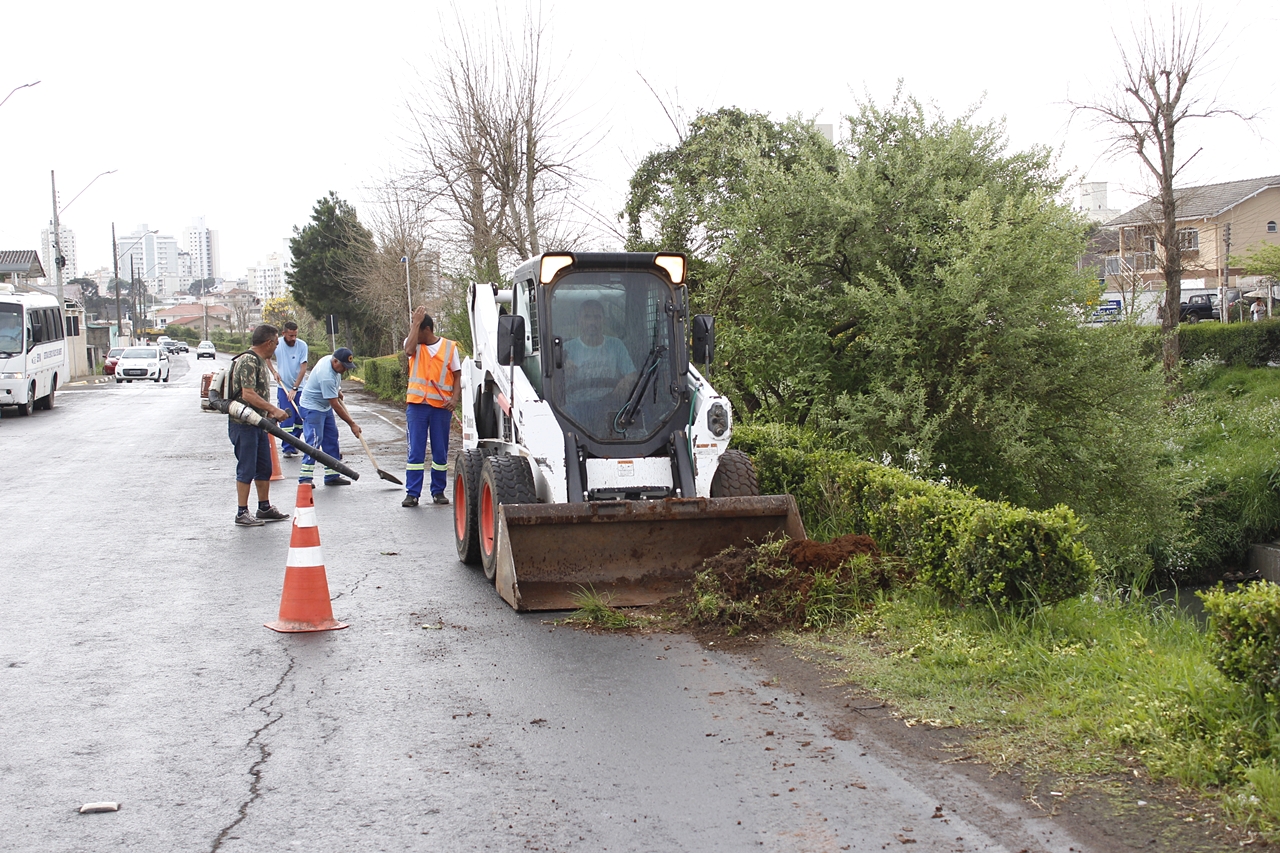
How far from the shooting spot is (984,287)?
10.1m

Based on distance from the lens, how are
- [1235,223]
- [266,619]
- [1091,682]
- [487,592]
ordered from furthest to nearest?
[1235,223] → [487,592] → [266,619] → [1091,682]

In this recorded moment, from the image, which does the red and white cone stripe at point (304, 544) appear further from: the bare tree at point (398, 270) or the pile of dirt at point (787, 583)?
the bare tree at point (398, 270)

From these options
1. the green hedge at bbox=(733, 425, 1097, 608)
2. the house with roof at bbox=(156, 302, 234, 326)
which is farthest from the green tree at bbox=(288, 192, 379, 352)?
the house with roof at bbox=(156, 302, 234, 326)

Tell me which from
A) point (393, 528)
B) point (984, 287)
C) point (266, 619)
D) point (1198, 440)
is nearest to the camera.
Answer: point (266, 619)

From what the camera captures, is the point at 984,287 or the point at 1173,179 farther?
the point at 1173,179

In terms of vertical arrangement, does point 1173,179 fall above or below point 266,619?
above

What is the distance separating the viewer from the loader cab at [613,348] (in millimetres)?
8203

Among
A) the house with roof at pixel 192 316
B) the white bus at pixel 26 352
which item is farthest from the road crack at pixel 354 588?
the house with roof at pixel 192 316

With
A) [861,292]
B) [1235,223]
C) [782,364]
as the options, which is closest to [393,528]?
[782,364]

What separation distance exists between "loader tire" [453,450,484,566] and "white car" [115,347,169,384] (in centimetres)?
4110

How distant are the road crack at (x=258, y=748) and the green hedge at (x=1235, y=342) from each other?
26484mm

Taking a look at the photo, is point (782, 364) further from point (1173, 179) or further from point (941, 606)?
point (1173, 179)

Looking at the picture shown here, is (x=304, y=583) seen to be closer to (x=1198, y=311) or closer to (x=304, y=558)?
(x=304, y=558)

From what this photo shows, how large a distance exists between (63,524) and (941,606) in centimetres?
866
